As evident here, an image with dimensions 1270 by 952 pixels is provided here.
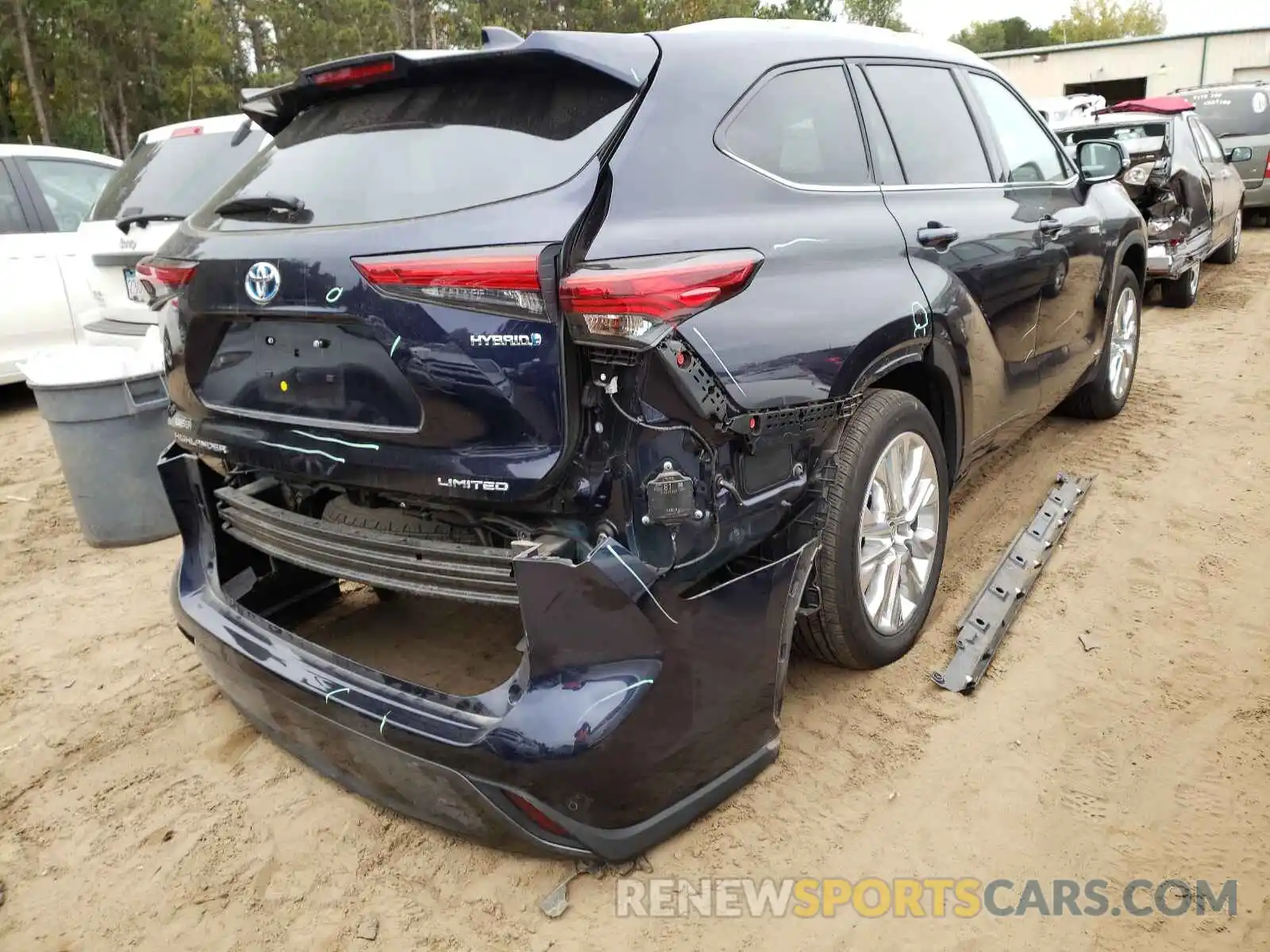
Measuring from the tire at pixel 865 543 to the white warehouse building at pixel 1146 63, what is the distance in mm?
34153

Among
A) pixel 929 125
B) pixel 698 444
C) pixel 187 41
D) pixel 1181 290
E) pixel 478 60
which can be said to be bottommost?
pixel 1181 290

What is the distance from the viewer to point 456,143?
7.28 ft

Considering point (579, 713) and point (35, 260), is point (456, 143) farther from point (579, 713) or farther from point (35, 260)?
point (35, 260)

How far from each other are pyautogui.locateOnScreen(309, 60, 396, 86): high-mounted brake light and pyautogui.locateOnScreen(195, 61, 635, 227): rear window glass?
53mm

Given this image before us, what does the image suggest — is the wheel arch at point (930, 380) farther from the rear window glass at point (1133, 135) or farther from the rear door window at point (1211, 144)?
the rear door window at point (1211, 144)

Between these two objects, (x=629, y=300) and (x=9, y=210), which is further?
(x=9, y=210)

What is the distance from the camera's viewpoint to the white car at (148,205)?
5348 millimetres

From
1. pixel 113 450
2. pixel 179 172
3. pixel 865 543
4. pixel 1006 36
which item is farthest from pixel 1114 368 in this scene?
pixel 1006 36

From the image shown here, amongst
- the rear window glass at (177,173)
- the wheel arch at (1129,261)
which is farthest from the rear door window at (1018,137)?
the rear window glass at (177,173)

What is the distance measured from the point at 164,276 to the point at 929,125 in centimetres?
251

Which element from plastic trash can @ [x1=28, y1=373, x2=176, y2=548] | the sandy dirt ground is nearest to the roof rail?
the sandy dirt ground

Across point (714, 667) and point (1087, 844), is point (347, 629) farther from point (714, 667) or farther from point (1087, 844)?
point (1087, 844)

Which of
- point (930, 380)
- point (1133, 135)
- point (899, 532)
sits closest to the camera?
point (899, 532)

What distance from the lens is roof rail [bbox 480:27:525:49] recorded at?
219 centimetres
